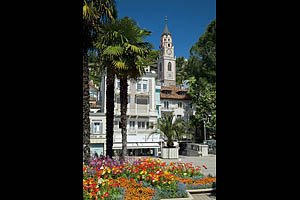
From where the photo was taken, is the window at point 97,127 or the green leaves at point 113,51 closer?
the green leaves at point 113,51

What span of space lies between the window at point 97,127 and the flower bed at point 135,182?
48.6 feet

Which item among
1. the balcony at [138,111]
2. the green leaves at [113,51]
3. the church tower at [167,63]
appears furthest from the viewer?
the church tower at [167,63]

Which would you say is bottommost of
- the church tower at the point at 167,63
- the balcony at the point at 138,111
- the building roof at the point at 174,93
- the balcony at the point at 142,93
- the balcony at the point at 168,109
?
the balcony at the point at 138,111

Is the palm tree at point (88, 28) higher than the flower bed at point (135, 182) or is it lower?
higher

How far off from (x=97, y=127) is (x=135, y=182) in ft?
55.2

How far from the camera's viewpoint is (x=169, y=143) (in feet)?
72.3

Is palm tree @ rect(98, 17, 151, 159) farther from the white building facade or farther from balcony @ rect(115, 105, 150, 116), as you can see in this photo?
balcony @ rect(115, 105, 150, 116)

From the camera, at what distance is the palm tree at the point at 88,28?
30.3 ft

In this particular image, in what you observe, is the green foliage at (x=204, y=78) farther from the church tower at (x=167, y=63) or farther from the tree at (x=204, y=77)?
the church tower at (x=167, y=63)

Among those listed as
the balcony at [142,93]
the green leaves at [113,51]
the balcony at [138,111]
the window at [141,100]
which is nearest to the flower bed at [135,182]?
the green leaves at [113,51]

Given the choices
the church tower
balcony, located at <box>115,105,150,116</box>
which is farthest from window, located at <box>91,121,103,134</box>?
the church tower
